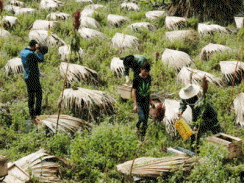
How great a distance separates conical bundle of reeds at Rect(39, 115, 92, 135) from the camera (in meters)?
4.63

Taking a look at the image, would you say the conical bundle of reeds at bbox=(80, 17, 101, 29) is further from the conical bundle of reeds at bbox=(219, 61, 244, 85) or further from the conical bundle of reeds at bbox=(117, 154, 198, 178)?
the conical bundle of reeds at bbox=(117, 154, 198, 178)

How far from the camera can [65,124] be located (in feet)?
15.6

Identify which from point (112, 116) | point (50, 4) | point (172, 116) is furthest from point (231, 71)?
point (50, 4)

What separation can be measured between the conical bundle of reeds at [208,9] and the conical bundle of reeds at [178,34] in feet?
4.90

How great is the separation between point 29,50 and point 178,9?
256 inches

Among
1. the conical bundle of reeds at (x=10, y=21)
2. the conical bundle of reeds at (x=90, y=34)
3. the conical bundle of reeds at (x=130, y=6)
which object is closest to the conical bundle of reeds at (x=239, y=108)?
the conical bundle of reeds at (x=90, y=34)

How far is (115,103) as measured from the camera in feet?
18.9

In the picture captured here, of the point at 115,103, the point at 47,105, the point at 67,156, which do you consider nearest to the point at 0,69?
the point at 47,105

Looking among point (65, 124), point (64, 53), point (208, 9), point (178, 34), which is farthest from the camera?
point (208, 9)

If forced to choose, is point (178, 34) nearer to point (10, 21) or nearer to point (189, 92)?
point (189, 92)

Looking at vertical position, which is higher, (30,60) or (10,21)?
(10,21)

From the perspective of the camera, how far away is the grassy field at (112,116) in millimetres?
3763

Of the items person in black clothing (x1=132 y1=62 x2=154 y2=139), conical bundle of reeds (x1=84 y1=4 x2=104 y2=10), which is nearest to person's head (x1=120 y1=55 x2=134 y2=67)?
person in black clothing (x1=132 y1=62 x2=154 y2=139)

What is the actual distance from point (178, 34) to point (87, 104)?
171 inches
